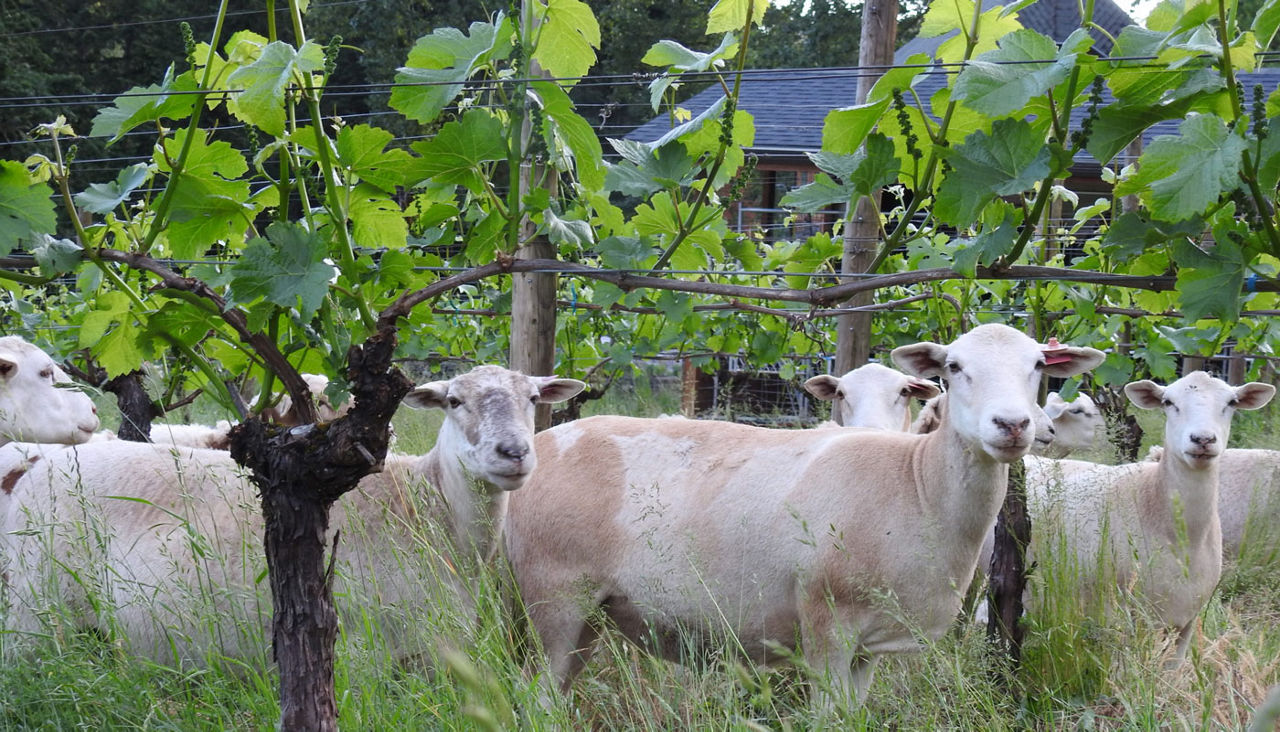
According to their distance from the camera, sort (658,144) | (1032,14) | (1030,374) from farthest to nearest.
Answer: (1032,14)
(1030,374)
(658,144)

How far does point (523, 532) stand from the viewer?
4.48m

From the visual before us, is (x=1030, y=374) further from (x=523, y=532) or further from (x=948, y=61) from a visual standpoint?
(x=523, y=532)

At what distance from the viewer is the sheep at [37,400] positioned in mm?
5500

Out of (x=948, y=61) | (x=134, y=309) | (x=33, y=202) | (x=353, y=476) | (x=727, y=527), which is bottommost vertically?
(x=727, y=527)

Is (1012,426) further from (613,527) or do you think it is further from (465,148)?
(465,148)

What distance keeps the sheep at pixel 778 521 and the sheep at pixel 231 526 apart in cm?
39

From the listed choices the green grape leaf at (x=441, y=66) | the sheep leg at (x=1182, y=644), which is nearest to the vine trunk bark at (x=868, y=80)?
the sheep leg at (x=1182, y=644)

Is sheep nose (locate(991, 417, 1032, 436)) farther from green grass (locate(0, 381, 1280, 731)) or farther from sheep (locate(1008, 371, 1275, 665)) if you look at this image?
sheep (locate(1008, 371, 1275, 665))

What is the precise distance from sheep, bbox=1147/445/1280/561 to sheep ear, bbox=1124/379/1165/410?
983 mm

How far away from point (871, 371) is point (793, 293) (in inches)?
134

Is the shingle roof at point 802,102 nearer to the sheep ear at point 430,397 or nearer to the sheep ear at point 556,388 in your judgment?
the sheep ear at point 556,388

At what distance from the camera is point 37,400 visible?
560 cm

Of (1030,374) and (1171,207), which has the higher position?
(1171,207)

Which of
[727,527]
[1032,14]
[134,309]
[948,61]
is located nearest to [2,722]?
[134,309]
